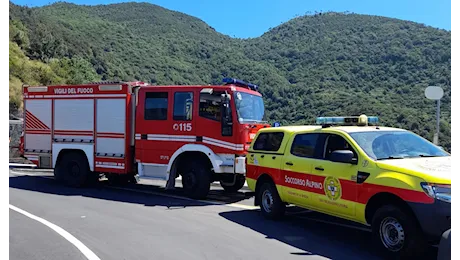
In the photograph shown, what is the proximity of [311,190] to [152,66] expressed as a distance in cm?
4520

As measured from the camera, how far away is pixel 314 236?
697 centimetres

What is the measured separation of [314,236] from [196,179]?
3903mm

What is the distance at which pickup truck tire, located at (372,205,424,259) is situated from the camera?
5305 millimetres

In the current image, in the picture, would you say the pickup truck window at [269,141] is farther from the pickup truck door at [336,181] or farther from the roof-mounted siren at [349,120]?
the pickup truck door at [336,181]

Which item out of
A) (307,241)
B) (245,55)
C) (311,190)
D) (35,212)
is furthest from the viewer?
(245,55)

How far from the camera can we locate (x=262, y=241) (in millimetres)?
6664

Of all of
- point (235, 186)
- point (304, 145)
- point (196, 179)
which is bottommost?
point (235, 186)

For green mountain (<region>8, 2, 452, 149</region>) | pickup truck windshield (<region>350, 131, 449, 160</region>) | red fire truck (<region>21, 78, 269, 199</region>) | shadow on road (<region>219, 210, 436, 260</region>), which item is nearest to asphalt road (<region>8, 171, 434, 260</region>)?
shadow on road (<region>219, 210, 436, 260</region>)

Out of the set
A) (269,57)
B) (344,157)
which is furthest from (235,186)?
(269,57)

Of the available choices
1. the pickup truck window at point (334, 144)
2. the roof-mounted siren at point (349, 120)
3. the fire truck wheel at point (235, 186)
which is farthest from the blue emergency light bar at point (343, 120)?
the fire truck wheel at point (235, 186)

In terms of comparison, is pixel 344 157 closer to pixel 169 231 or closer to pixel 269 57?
pixel 169 231

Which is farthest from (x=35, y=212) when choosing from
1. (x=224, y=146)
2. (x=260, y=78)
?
(x=260, y=78)

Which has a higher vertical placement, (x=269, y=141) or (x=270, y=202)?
(x=269, y=141)

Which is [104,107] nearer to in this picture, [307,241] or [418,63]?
[307,241]
